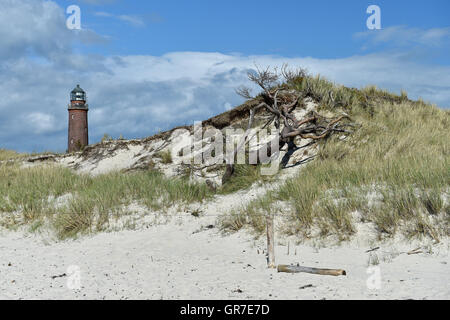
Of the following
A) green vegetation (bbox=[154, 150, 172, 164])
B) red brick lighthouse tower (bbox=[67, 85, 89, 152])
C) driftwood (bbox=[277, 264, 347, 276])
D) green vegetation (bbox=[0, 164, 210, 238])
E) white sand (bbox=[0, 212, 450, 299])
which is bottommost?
white sand (bbox=[0, 212, 450, 299])

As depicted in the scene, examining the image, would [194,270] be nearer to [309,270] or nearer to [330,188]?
[309,270]

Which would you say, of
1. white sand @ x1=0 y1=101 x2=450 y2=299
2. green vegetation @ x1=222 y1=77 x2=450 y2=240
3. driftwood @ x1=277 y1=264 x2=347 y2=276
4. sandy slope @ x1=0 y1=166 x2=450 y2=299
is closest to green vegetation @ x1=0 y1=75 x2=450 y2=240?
green vegetation @ x1=222 y1=77 x2=450 y2=240

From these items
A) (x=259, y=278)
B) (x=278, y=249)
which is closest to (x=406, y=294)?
(x=259, y=278)

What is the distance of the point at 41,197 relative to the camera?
1212 centimetres

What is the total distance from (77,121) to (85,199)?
688 inches

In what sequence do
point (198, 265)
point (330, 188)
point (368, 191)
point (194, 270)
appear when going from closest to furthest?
point (194, 270) < point (198, 265) < point (368, 191) < point (330, 188)

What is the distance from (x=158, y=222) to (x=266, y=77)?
25.1 ft

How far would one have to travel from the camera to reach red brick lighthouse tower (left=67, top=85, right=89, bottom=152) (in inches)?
1043

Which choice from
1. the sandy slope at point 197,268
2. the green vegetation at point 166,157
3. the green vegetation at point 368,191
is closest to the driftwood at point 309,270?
the sandy slope at point 197,268

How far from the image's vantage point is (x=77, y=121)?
26734 millimetres

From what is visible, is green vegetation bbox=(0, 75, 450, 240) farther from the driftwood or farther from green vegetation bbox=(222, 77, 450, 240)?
the driftwood

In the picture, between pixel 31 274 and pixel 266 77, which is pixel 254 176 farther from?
pixel 31 274

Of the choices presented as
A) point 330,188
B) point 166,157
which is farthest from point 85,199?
point 330,188

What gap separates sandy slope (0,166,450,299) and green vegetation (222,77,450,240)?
0.47m
